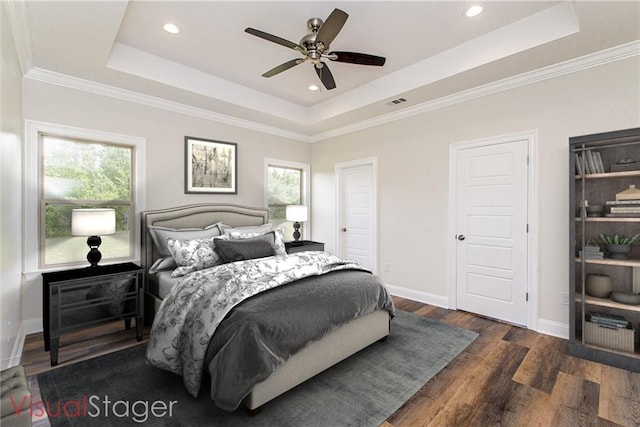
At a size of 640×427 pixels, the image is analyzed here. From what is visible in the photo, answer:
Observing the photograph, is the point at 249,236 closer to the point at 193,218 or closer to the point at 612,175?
the point at 193,218

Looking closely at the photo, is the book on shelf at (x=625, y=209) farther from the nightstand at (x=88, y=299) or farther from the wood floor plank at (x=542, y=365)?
the nightstand at (x=88, y=299)

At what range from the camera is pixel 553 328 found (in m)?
3.05

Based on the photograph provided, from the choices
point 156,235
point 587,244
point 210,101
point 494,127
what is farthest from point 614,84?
point 156,235

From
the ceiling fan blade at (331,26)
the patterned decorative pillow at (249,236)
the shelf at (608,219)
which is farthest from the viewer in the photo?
the patterned decorative pillow at (249,236)

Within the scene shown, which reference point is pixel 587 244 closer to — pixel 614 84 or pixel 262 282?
pixel 614 84

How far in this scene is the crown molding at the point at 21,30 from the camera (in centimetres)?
209

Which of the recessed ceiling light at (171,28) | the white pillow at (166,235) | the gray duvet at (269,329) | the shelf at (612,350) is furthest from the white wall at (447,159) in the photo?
the recessed ceiling light at (171,28)

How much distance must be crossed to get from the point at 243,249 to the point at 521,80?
137 inches

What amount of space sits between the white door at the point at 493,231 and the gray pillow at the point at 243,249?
240cm

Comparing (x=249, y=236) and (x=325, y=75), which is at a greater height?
(x=325, y=75)

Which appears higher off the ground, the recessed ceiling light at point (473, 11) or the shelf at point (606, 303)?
the recessed ceiling light at point (473, 11)

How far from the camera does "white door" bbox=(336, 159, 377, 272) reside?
474cm

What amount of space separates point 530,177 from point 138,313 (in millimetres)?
4267

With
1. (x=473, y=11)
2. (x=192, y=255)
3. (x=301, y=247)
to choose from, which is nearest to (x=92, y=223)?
(x=192, y=255)
